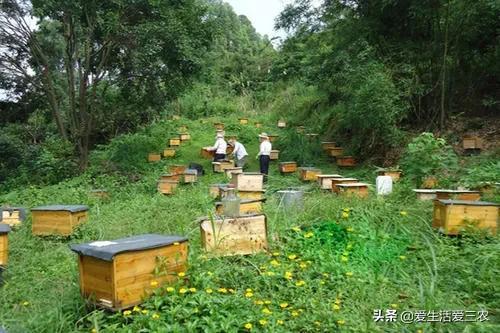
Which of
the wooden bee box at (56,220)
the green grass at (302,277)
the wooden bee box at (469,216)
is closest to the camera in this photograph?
the green grass at (302,277)

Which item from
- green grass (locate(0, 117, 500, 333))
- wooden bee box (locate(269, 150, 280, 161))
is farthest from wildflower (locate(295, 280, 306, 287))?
wooden bee box (locate(269, 150, 280, 161))

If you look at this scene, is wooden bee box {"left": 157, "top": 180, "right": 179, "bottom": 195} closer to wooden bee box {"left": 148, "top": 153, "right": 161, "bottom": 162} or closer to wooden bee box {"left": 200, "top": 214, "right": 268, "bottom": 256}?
wooden bee box {"left": 148, "top": 153, "right": 161, "bottom": 162}

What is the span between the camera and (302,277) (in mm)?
4371

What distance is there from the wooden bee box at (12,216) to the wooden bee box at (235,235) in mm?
5314

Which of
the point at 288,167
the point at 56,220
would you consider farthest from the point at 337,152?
the point at 56,220

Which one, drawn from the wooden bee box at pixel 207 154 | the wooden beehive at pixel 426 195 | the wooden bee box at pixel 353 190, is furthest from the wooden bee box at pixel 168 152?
the wooden beehive at pixel 426 195

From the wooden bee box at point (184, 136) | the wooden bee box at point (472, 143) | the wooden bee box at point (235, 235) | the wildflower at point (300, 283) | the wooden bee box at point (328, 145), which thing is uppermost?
the wooden bee box at point (184, 136)

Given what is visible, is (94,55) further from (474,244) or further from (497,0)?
(474,244)

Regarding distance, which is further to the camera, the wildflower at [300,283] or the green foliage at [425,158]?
the green foliage at [425,158]

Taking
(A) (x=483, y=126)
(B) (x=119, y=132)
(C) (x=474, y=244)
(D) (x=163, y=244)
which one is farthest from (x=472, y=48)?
(B) (x=119, y=132)

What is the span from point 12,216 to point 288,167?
6.30 metres

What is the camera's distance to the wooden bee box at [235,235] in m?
4.61

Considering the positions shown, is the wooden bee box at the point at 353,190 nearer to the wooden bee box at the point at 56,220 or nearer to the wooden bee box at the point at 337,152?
the wooden bee box at the point at 56,220

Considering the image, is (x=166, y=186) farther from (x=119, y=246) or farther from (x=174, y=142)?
(x=119, y=246)
